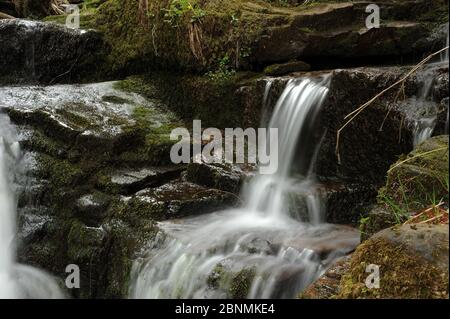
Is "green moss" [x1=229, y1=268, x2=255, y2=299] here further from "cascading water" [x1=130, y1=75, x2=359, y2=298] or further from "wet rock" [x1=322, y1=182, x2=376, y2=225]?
"wet rock" [x1=322, y1=182, x2=376, y2=225]

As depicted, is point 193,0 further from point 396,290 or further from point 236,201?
point 396,290

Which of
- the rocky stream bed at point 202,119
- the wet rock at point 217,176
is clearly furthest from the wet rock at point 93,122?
the wet rock at point 217,176

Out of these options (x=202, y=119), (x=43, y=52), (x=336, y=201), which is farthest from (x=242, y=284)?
(x=43, y=52)

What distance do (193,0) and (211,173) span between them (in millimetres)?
3041

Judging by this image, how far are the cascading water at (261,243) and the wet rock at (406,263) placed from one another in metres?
1.13

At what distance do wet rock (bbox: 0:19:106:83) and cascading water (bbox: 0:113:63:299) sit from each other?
2055 millimetres

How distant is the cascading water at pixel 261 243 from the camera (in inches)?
164

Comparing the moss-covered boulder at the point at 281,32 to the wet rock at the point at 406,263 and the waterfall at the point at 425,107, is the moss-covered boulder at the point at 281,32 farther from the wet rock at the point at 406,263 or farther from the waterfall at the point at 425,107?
the wet rock at the point at 406,263

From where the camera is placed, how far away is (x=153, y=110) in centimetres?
759

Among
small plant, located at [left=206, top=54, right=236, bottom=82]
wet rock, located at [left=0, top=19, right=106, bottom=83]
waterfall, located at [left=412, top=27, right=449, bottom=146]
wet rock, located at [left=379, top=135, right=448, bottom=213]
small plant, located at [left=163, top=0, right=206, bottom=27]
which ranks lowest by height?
wet rock, located at [left=379, top=135, right=448, bottom=213]

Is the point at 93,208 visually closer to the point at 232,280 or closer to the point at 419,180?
the point at 232,280

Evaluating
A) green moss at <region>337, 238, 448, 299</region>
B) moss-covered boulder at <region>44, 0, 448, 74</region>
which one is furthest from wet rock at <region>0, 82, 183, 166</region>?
green moss at <region>337, 238, 448, 299</region>

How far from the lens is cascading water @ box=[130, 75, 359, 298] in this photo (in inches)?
164
